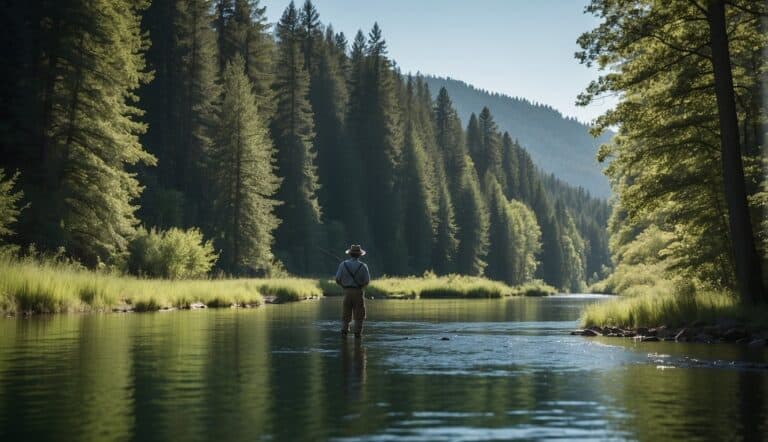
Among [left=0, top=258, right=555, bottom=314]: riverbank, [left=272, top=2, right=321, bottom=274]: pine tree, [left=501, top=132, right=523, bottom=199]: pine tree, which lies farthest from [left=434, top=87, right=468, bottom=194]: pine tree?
[left=0, top=258, right=555, bottom=314]: riverbank

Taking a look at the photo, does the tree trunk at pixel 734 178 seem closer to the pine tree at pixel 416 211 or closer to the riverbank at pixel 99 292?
the riverbank at pixel 99 292

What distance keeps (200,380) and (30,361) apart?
3.66 metres

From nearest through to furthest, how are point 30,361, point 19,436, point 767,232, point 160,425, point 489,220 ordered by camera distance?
point 19,436, point 160,425, point 30,361, point 767,232, point 489,220

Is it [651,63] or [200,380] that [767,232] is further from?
[200,380]

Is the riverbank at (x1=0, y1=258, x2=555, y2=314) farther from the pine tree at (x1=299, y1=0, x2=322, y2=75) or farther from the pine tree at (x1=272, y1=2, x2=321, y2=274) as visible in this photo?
the pine tree at (x1=299, y1=0, x2=322, y2=75)

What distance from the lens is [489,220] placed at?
129 meters

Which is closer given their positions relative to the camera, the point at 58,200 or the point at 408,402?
the point at 408,402

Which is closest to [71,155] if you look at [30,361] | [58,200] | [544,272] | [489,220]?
[58,200]

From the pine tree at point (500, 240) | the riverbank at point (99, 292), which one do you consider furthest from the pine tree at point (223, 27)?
the pine tree at point (500, 240)

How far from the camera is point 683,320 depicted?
22594 millimetres

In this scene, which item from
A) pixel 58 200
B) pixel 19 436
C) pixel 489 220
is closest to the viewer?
pixel 19 436

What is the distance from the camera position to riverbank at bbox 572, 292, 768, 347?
66.4 feet

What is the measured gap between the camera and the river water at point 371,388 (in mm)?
8648

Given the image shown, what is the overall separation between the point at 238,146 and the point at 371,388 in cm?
5307
